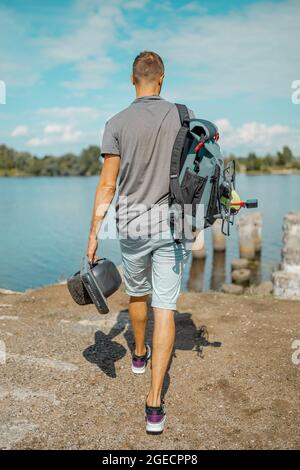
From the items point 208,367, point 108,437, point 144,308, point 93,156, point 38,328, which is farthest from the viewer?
point 93,156

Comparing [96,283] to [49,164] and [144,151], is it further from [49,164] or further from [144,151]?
[49,164]

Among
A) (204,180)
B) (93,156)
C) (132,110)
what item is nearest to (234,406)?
(204,180)

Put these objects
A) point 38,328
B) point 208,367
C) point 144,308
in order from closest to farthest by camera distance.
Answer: point 144,308 < point 208,367 < point 38,328

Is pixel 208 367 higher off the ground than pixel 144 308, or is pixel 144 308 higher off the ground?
pixel 144 308

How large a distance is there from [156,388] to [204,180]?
1.66 metres

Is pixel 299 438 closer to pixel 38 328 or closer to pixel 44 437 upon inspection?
pixel 44 437

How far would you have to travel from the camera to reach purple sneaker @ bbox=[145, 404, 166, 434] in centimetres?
355

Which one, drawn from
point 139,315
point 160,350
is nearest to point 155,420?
point 160,350

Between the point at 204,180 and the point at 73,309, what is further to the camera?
the point at 73,309

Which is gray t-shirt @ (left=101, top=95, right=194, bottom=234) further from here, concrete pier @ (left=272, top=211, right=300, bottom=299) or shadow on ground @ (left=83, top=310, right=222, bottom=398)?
concrete pier @ (left=272, top=211, right=300, bottom=299)

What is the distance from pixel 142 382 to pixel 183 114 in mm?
2518

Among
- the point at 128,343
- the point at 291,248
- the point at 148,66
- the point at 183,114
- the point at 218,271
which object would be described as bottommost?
the point at 218,271

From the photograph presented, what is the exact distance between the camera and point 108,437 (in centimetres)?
350

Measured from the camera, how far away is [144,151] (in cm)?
360
